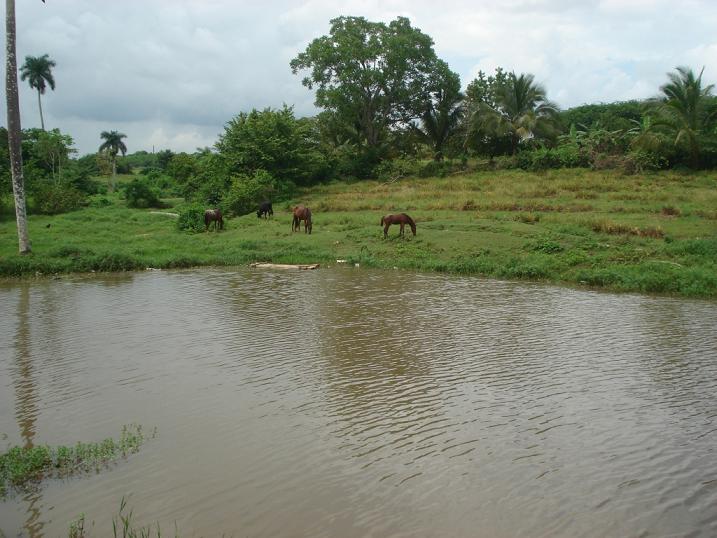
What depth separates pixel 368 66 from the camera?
41656mm

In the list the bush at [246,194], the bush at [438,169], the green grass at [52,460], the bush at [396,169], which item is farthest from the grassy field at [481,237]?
the green grass at [52,460]

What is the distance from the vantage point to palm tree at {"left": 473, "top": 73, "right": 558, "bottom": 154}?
37.5 meters

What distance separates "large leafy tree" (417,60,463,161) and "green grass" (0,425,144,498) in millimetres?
38498

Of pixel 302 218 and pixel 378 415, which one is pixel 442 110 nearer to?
pixel 302 218

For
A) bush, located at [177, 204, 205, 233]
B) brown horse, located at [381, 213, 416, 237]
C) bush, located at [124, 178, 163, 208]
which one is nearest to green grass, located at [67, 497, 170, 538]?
brown horse, located at [381, 213, 416, 237]

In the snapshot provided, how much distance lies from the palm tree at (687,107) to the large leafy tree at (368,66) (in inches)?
637

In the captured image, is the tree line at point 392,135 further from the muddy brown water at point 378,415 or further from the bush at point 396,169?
the muddy brown water at point 378,415

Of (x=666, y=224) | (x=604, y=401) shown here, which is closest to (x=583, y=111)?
(x=666, y=224)

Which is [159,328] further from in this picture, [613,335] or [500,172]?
[500,172]

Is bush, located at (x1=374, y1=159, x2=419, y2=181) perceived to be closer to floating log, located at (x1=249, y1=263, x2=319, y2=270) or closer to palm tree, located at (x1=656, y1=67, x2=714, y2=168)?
palm tree, located at (x1=656, y1=67, x2=714, y2=168)

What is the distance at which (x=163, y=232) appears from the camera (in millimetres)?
25828

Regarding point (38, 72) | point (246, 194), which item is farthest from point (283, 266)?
point (38, 72)

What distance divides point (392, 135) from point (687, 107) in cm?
2001

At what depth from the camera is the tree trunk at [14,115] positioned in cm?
1962
